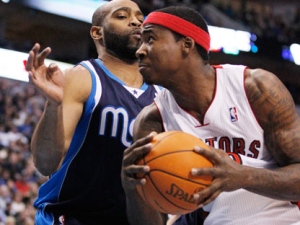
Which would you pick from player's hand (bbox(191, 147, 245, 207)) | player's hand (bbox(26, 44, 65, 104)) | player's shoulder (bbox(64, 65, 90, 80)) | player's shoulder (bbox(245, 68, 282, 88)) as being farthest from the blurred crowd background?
player's hand (bbox(191, 147, 245, 207))

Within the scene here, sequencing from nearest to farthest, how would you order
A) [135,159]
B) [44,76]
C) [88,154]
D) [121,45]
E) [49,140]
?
1. [135,159]
2. [44,76]
3. [49,140]
4. [88,154]
5. [121,45]

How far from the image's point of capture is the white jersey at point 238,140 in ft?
11.3

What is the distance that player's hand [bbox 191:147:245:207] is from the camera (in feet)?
9.41

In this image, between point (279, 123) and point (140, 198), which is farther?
point (140, 198)

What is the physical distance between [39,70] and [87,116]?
680 mm

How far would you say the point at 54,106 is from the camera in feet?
12.9

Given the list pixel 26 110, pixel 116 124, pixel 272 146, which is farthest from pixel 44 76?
pixel 26 110

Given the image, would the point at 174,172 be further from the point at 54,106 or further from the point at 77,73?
the point at 77,73

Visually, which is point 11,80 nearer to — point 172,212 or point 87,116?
point 87,116

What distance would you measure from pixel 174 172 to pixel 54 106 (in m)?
1.23

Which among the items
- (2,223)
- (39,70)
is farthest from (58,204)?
(2,223)

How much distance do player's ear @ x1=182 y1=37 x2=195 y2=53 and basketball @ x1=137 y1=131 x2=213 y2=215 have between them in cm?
62

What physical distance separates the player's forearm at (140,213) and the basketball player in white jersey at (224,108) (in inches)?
0.5

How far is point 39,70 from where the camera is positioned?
3.83 meters
